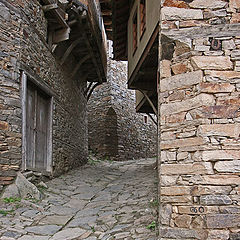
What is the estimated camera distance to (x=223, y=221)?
3178 mm

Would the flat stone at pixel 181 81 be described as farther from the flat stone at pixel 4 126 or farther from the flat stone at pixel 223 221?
the flat stone at pixel 4 126

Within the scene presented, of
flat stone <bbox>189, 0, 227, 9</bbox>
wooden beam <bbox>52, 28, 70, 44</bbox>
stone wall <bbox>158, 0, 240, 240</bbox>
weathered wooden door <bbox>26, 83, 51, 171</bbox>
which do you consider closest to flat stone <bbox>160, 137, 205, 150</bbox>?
stone wall <bbox>158, 0, 240, 240</bbox>

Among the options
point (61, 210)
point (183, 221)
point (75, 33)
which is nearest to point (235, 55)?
point (183, 221)

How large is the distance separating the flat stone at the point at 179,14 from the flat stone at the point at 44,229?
3.15 m

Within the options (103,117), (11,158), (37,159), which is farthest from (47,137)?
(103,117)

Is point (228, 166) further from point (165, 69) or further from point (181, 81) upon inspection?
point (165, 69)

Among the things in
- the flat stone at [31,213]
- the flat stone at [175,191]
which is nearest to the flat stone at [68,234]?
the flat stone at [31,213]

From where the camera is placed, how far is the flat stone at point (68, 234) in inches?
159

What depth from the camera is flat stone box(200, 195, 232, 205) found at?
3205 mm

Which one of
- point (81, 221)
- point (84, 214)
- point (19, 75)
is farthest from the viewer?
point (19, 75)

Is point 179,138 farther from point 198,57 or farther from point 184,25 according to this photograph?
point 184,25

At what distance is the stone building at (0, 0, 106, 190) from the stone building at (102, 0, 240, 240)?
9.92ft

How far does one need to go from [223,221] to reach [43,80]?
16.6ft

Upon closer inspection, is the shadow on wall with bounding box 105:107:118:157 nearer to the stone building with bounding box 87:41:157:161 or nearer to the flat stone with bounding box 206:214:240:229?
the stone building with bounding box 87:41:157:161
